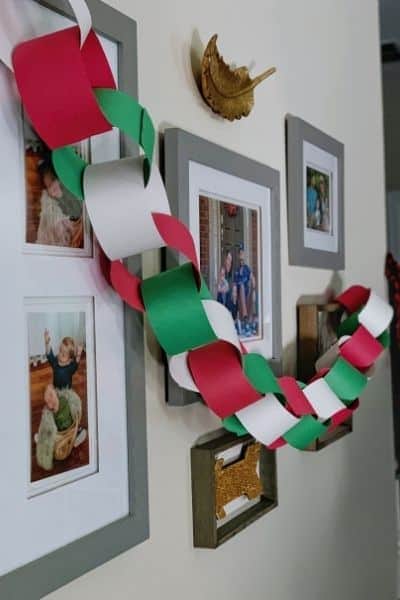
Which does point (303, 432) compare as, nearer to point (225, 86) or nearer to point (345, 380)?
point (345, 380)

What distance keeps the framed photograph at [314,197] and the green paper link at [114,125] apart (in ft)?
1.96

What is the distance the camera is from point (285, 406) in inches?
41.3

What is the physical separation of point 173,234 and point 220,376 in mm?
202

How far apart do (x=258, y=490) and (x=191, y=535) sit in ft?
0.63

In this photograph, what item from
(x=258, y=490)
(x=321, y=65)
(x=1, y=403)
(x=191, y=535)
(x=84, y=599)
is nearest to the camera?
(x=1, y=403)

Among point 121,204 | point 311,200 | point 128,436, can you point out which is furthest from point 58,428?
point 311,200

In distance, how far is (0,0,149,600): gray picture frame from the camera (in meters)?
0.74

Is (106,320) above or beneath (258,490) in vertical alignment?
above

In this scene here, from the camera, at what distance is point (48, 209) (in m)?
0.73

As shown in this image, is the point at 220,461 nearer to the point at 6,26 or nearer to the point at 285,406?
the point at 285,406

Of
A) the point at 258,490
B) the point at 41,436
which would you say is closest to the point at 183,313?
the point at 41,436

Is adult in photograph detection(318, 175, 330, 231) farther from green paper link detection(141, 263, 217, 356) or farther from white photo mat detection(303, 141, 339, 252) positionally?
green paper link detection(141, 263, 217, 356)

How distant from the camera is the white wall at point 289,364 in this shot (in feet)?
3.06

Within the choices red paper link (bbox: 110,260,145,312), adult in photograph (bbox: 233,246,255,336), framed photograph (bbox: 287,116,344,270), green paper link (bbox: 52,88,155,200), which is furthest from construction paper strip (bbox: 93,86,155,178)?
framed photograph (bbox: 287,116,344,270)
